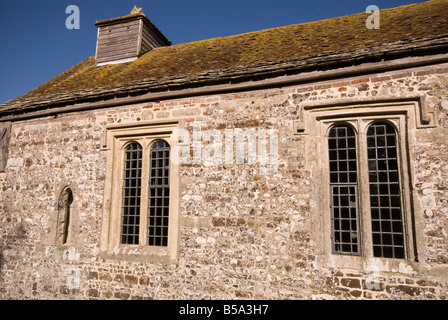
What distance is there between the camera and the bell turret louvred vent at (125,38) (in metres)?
11.9

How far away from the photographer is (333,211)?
642 cm

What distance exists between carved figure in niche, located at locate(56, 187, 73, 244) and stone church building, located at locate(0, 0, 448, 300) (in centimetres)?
4

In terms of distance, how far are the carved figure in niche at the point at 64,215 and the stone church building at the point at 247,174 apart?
0.04 m

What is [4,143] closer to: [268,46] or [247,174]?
[247,174]

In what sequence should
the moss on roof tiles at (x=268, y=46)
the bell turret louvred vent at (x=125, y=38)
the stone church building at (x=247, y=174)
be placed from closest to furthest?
the stone church building at (x=247, y=174) < the moss on roof tiles at (x=268, y=46) < the bell turret louvred vent at (x=125, y=38)

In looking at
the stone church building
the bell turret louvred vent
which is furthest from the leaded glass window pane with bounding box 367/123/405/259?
the bell turret louvred vent

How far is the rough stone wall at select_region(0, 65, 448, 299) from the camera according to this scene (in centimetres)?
579

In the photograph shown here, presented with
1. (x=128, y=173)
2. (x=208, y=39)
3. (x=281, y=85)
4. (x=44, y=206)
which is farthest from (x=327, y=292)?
(x=208, y=39)

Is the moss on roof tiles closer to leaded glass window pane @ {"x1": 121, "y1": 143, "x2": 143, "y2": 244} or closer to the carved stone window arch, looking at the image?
the carved stone window arch

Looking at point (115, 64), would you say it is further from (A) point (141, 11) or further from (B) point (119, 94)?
(B) point (119, 94)

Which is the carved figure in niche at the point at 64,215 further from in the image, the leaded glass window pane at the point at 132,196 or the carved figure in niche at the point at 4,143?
the carved figure in niche at the point at 4,143

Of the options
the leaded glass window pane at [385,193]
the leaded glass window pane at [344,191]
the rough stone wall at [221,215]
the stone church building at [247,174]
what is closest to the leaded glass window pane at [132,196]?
the stone church building at [247,174]

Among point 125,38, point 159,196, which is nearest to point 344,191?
point 159,196

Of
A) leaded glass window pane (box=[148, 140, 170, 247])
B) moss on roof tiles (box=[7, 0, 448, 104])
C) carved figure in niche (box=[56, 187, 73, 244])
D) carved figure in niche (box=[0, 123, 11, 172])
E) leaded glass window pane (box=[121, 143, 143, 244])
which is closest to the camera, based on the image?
moss on roof tiles (box=[7, 0, 448, 104])
